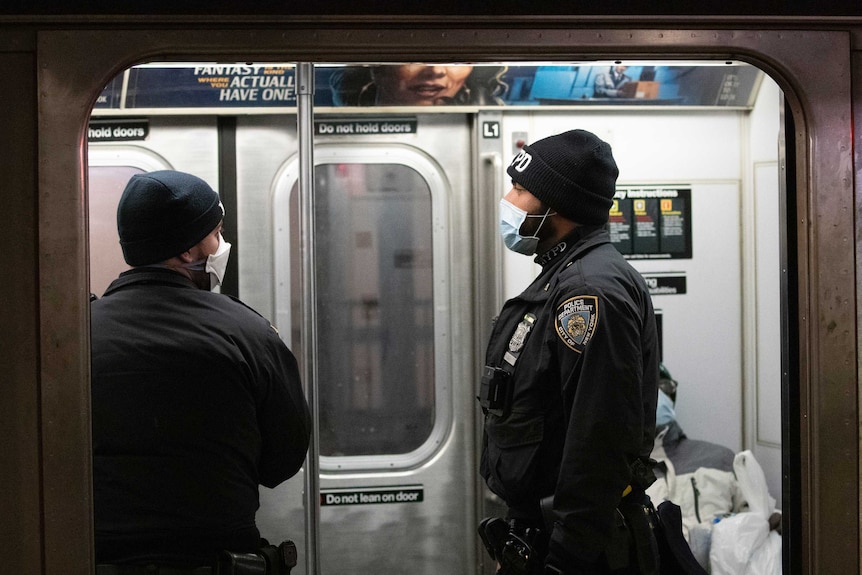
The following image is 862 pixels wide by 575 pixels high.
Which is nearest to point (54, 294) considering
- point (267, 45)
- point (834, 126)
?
point (267, 45)


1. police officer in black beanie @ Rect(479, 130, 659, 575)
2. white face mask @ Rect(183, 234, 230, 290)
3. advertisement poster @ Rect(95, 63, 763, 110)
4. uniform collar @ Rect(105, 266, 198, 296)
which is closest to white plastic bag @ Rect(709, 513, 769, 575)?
police officer in black beanie @ Rect(479, 130, 659, 575)

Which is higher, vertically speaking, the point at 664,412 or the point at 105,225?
the point at 105,225

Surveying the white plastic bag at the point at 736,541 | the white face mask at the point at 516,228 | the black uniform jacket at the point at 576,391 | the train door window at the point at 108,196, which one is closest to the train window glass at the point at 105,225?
the train door window at the point at 108,196

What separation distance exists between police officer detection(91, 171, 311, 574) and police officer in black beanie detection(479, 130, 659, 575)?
0.61 meters

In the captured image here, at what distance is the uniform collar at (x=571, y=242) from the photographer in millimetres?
2580

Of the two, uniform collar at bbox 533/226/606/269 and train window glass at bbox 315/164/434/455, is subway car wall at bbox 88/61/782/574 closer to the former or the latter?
train window glass at bbox 315/164/434/455

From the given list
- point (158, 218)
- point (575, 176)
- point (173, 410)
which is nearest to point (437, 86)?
point (575, 176)

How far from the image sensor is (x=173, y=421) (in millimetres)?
2170

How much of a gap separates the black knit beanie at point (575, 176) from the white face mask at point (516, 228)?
82mm

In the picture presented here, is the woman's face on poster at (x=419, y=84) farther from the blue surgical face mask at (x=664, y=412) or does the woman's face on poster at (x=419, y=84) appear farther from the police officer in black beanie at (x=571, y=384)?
the blue surgical face mask at (x=664, y=412)

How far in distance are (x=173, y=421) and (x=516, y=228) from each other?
1.16 m

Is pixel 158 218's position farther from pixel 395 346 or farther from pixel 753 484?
pixel 753 484

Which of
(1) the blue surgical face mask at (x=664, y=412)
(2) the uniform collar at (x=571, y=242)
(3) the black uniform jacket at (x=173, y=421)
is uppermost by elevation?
(2) the uniform collar at (x=571, y=242)

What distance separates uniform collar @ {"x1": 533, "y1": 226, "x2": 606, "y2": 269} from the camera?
258cm
